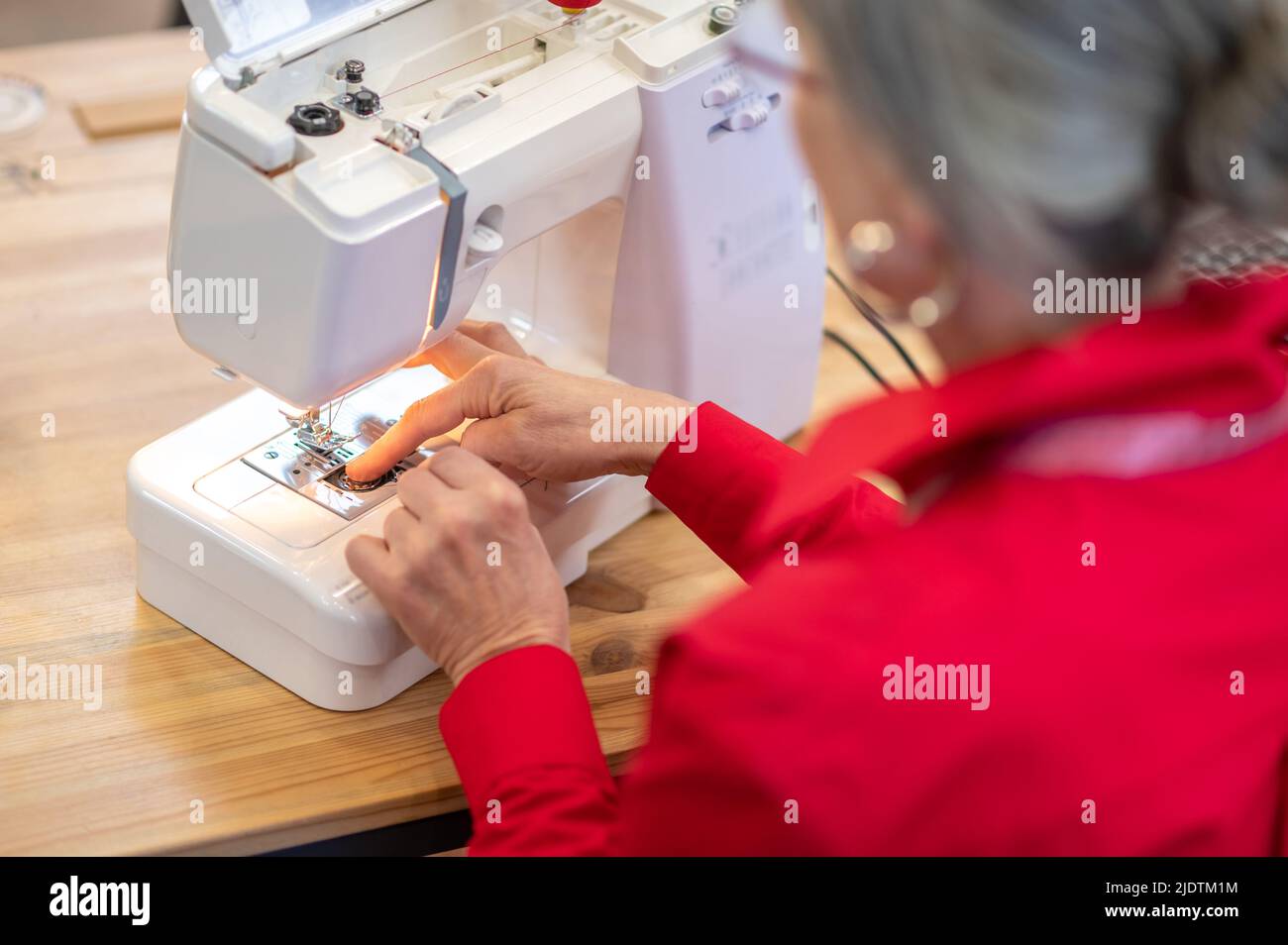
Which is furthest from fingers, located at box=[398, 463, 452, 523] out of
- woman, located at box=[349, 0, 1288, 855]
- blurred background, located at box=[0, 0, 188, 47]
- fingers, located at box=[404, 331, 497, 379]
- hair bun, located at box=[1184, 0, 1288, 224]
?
blurred background, located at box=[0, 0, 188, 47]

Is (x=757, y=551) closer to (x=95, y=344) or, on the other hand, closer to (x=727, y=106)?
(x=727, y=106)

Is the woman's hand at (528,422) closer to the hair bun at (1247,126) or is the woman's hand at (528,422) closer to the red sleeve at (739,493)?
the red sleeve at (739,493)

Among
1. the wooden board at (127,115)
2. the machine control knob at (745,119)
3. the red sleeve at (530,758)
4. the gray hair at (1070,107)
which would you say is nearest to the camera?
the gray hair at (1070,107)

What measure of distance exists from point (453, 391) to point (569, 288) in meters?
0.21

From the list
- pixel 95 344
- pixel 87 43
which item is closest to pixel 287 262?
pixel 95 344

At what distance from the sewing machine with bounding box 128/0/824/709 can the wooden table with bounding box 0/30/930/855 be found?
0.04 metres

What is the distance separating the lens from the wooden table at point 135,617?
3.43 feet

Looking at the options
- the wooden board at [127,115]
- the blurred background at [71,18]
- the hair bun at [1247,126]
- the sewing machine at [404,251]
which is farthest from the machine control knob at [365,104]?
the blurred background at [71,18]

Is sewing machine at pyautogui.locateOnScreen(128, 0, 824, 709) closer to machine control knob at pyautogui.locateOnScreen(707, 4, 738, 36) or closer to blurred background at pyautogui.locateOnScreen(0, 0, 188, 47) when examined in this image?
machine control knob at pyautogui.locateOnScreen(707, 4, 738, 36)

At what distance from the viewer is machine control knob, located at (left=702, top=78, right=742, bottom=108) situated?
1203 mm

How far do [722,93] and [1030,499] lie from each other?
0.62 metres

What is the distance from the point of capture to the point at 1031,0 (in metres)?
0.62

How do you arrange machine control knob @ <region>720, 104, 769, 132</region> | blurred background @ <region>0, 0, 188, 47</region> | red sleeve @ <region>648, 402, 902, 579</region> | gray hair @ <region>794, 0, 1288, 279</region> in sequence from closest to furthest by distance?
gray hair @ <region>794, 0, 1288, 279</region> → red sleeve @ <region>648, 402, 902, 579</region> → machine control knob @ <region>720, 104, 769, 132</region> → blurred background @ <region>0, 0, 188, 47</region>

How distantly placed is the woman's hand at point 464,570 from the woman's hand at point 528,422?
112mm
